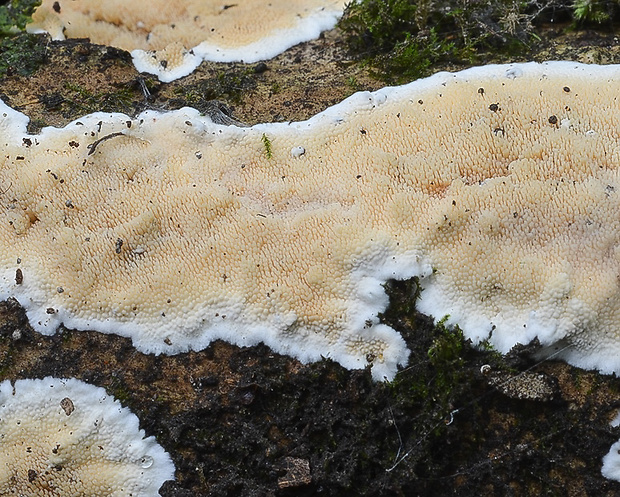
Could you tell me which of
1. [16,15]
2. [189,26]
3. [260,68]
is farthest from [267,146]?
[16,15]

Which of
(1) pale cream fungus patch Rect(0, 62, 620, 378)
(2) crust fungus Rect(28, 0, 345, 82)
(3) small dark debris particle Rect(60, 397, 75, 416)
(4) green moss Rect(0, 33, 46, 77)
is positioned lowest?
(3) small dark debris particle Rect(60, 397, 75, 416)

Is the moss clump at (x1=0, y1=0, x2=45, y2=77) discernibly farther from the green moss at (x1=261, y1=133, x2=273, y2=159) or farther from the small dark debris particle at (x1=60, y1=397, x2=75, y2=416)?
the small dark debris particle at (x1=60, y1=397, x2=75, y2=416)

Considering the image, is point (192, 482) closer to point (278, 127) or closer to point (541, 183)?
point (278, 127)

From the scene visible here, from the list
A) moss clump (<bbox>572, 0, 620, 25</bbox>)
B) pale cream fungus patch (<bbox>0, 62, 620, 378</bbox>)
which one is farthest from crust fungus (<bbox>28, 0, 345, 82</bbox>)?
moss clump (<bbox>572, 0, 620, 25</bbox>)

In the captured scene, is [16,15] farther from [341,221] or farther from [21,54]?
[341,221]

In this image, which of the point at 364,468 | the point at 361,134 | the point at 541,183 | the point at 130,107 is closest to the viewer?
the point at 364,468

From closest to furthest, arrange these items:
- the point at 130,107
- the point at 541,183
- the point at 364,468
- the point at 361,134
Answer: the point at 364,468 → the point at 541,183 → the point at 361,134 → the point at 130,107

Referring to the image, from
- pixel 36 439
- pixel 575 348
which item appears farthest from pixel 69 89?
pixel 575 348
